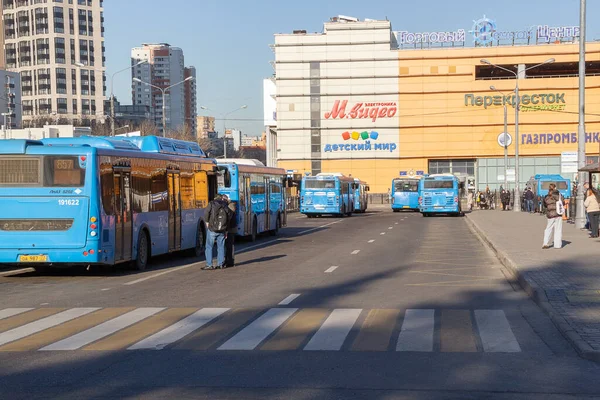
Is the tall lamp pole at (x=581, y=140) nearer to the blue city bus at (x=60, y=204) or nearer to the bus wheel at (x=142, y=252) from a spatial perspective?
the bus wheel at (x=142, y=252)

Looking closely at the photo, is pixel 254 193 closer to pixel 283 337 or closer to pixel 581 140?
pixel 581 140

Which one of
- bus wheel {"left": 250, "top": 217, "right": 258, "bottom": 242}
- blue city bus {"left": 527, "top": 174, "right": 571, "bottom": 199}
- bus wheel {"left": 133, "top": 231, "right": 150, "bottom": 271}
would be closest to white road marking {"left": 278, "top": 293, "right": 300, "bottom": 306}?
bus wheel {"left": 133, "top": 231, "right": 150, "bottom": 271}

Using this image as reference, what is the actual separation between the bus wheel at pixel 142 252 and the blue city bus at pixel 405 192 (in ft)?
170

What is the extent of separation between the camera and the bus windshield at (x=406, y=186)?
71125mm

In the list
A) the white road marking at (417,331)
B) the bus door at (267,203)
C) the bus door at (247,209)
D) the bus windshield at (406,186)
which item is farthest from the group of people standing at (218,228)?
the bus windshield at (406,186)

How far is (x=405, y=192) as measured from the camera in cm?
7150

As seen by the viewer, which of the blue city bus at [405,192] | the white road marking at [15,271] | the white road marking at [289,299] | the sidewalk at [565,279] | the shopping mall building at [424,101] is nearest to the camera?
the sidewalk at [565,279]

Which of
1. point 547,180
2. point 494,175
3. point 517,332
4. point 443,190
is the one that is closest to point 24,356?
point 517,332

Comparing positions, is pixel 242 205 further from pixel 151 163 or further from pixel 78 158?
pixel 78 158

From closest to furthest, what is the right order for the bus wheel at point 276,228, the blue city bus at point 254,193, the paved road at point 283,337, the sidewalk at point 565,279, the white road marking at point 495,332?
the paved road at point 283,337 < the white road marking at point 495,332 < the sidewalk at point 565,279 < the blue city bus at point 254,193 < the bus wheel at point 276,228

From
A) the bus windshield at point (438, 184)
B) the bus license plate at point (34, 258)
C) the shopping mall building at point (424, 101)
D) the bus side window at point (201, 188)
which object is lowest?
the bus license plate at point (34, 258)

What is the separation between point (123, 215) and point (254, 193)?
13.6 meters

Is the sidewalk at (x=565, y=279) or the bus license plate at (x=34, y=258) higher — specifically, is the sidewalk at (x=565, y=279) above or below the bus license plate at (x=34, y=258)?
below

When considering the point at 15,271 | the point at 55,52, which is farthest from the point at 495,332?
the point at 55,52
